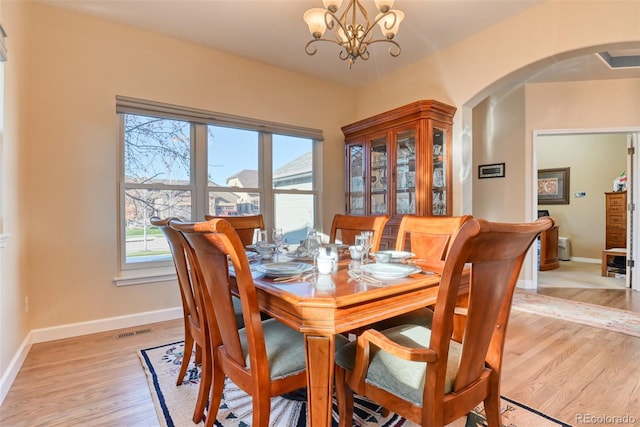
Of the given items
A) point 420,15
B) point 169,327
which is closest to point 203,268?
point 169,327

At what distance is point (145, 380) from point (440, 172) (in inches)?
117

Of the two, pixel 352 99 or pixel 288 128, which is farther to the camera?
pixel 352 99

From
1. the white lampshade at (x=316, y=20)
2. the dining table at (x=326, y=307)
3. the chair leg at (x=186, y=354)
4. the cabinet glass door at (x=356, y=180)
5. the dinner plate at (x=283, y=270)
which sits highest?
the white lampshade at (x=316, y=20)

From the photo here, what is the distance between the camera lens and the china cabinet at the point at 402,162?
3129mm

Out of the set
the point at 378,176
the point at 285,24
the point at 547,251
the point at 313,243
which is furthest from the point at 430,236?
the point at 547,251

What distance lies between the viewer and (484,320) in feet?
3.29

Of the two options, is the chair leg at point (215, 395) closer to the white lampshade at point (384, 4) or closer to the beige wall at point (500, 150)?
the white lampshade at point (384, 4)

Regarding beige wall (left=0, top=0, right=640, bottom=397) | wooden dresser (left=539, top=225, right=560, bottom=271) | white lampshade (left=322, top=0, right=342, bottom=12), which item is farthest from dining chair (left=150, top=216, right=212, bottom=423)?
wooden dresser (left=539, top=225, right=560, bottom=271)

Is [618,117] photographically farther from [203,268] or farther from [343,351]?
[203,268]

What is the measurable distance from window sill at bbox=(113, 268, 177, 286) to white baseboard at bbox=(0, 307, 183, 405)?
287 mm

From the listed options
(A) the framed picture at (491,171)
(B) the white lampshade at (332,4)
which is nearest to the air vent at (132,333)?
(B) the white lampshade at (332,4)

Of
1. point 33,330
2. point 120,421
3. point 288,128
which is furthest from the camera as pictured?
point 288,128

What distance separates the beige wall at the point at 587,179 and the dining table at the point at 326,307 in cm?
646

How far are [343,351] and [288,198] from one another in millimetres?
2761
